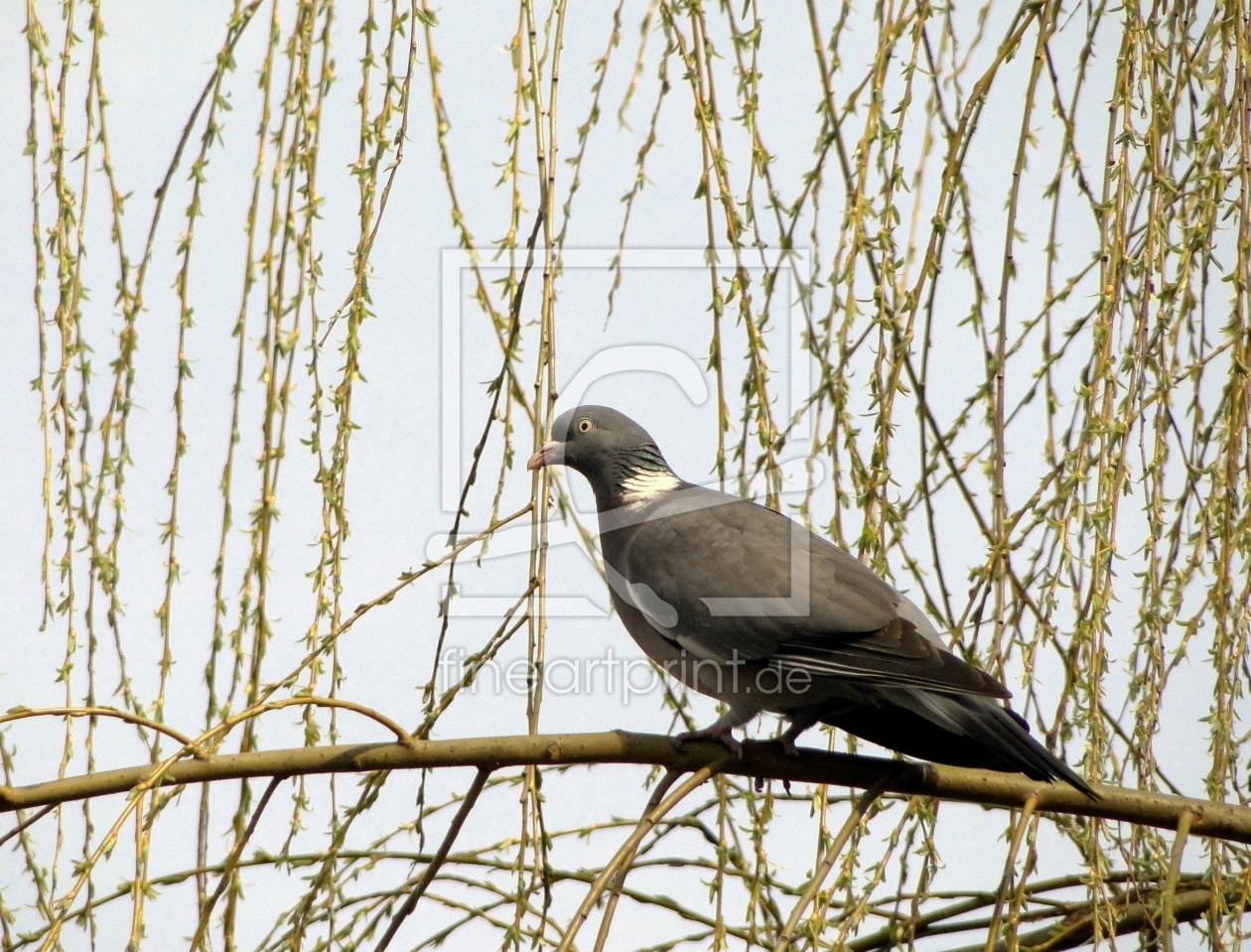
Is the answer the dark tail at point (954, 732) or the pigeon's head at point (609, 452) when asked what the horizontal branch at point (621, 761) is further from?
the pigeon's head at point (609, 452)

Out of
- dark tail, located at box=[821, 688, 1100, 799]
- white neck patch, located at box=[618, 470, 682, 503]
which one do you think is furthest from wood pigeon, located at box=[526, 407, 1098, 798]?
white neck patch, located at box=[618, 470, 682, 503]

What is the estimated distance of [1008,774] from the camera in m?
2.09

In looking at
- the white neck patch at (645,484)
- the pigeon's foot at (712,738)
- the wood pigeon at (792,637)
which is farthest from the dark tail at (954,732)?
the white neck patch at (645,484)

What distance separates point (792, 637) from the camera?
7.91 feet

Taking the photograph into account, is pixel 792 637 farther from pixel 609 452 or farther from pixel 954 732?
pixel 609 452

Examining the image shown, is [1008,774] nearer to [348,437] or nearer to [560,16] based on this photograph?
[348,437]

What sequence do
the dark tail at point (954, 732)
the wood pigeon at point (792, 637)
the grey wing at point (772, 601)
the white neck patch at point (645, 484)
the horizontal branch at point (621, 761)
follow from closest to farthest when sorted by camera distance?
the horizontal branch at point (621, 761) < the dark tail at point (954, 732) < the wood pigeon at point (792, 637) < the grey wing at point (772, 601) < the white neck patch at point (645, 484)

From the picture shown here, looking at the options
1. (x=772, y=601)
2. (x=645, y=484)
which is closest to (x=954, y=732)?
(x=772, y=601)

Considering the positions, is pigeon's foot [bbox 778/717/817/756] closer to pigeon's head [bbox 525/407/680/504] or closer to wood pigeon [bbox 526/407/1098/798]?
wood pigeon [bbox 526/407/1098/798]

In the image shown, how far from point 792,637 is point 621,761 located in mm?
568

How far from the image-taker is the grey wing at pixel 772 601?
7.48 ft

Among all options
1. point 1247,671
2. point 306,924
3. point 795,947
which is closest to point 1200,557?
point 1247,671

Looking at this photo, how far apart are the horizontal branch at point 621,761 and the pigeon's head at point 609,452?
44.4 inches

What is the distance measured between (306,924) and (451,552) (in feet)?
1.89
